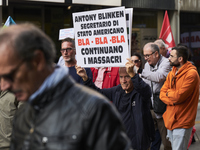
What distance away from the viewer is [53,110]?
165 cm

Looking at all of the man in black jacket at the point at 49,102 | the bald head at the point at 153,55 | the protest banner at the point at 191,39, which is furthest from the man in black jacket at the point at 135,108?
the protest banner at the point at 191,39

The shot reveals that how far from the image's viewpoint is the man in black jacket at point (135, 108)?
176 inches

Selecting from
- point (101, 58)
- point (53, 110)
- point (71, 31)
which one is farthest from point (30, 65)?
point (71, 31)

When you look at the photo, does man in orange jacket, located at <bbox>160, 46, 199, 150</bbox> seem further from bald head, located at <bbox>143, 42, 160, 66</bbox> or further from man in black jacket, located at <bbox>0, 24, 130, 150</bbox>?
man in black jacket, located at <bbox>0, 24, 130, 150</bbox>

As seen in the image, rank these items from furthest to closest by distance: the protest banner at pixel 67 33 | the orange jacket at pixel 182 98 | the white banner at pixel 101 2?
the white banner at pixel 101 2 < the protest banner at pixel 67 33 < the orange jacket at pixel 182 98

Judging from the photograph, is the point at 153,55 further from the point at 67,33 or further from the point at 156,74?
the point at 67,33

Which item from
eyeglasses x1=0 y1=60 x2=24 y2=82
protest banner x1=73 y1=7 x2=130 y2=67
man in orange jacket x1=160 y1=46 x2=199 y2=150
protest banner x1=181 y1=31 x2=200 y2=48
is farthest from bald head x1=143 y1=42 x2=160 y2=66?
protest banner x1=181 y1=31 x2=200 y2=48

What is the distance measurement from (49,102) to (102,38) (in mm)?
3677

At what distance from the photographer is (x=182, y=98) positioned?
18.5 ft

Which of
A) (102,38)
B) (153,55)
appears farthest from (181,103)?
(102,38)

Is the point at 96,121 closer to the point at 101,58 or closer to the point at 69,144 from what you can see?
the point at 69,144

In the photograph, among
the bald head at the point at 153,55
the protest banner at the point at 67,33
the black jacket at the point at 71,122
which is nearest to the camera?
the black jacket at the point at 71,122

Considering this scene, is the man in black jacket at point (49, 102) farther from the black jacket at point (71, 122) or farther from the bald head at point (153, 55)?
the bald head at point (153, 55)

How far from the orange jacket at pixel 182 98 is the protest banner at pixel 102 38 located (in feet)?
4.02
